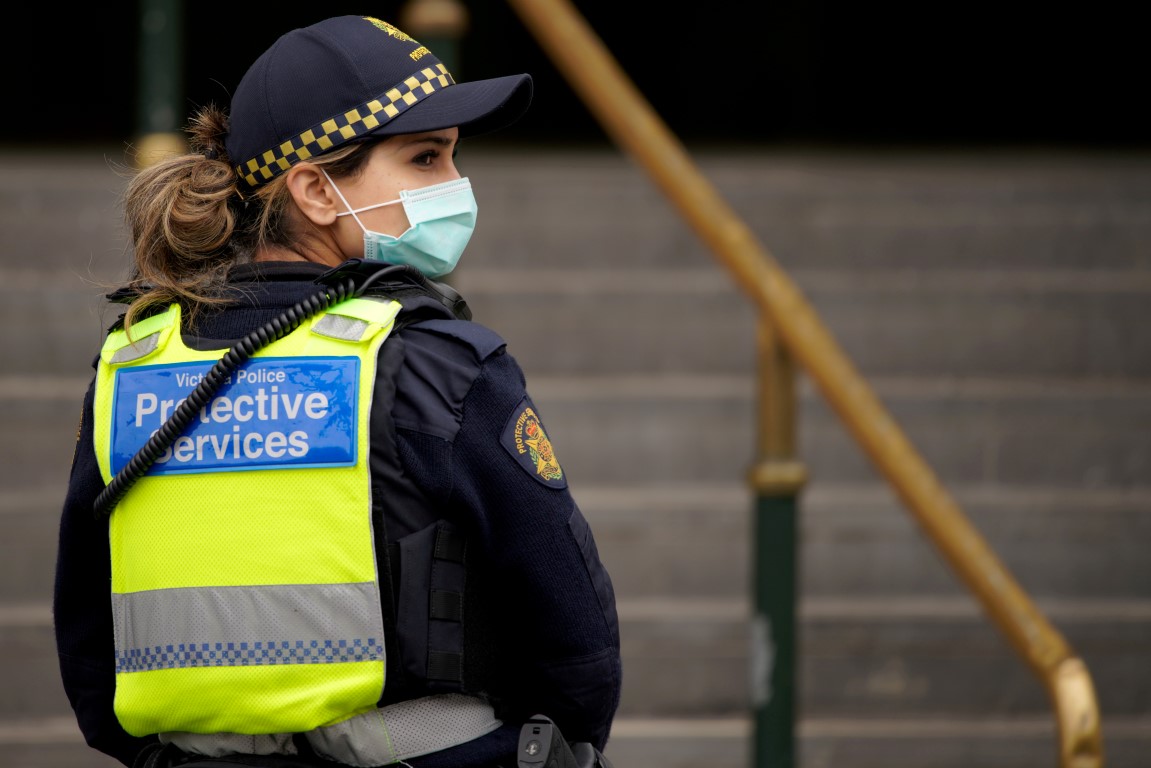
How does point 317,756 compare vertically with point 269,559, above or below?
below

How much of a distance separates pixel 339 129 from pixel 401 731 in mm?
707

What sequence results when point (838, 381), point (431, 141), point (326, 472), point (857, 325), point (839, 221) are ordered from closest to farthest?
point (326, 472) → point (431, 141) → point (838, 381) → point (857, 325) → point (839, 221)

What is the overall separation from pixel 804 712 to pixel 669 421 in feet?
3.27

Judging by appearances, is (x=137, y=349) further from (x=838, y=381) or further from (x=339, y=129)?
(x=838, y=381)

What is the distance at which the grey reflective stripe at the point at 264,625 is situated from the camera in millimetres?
1497

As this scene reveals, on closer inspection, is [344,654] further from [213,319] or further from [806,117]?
[806,117]

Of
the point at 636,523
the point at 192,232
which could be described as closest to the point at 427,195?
the point at 192,232

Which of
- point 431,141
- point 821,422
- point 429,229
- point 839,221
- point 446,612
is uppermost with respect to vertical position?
point 431,141

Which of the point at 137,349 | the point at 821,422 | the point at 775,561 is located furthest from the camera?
the point at 821,422

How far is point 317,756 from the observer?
5.17 feet

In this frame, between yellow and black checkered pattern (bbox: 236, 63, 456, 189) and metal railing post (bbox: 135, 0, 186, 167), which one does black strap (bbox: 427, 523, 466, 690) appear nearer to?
yellow and black checkered pattern (bbox: 236, 63, 456, 189)

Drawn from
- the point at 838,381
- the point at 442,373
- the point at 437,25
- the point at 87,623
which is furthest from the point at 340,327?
the point at 437,25

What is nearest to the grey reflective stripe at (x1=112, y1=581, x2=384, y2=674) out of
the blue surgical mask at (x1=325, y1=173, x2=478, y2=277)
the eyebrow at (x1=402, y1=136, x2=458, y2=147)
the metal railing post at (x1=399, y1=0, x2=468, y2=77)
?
the blue surgical mask at (x1=325, y1=173, x2=478, y2=277)

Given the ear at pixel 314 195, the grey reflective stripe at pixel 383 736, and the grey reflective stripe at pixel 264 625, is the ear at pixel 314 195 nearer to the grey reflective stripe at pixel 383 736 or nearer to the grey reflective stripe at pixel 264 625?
the grey reflective stripe at pixel 264 625
